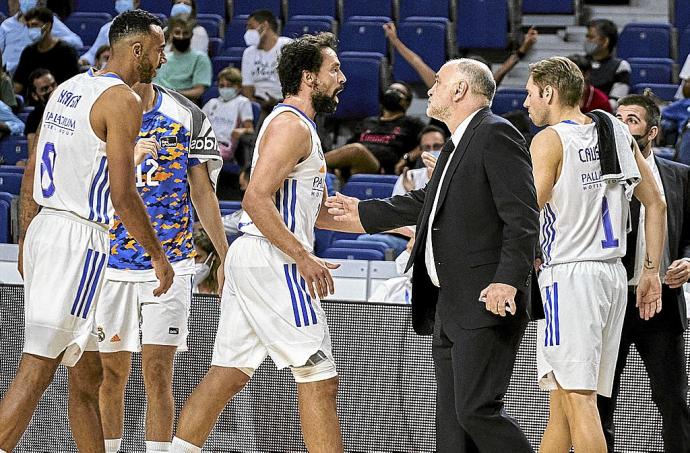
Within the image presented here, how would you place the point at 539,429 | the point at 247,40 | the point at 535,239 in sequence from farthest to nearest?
the point at 247,40 → the point at 539,429 → the point at 535,239

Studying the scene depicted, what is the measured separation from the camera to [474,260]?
187 inches

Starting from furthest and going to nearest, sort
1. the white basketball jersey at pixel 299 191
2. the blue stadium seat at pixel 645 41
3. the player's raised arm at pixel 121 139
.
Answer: the blue stadium seat at pixel 645 41 → the white basketball jersey at pixel 299 191 → the player's raised arm at pixel 121 139

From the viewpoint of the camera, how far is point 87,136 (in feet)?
15.8

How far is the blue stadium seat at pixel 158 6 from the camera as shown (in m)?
13.5

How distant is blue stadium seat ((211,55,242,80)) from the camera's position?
12.4 m

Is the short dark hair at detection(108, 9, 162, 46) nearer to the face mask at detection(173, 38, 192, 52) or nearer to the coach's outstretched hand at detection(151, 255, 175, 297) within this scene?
the coach's outstretched hand at detection(151, 255, 175, 297)

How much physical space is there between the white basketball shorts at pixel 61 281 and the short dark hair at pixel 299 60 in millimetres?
1084

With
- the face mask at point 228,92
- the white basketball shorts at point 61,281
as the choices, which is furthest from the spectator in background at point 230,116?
the white basketball shorts at point 61,281

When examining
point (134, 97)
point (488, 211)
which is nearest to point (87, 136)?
point (134, 97)

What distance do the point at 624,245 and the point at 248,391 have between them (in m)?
2.33

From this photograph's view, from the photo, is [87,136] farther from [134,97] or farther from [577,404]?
[577,404]

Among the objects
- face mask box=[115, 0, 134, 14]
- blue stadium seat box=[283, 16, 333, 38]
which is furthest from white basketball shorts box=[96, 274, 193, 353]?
face mask box=[115, 0, 134, 14]

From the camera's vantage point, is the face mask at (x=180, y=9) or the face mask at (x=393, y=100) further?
the face mask at (x=180, y=9)

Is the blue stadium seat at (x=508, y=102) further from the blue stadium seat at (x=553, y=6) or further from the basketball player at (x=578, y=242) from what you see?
the basketball player at (x=578, y=242)
